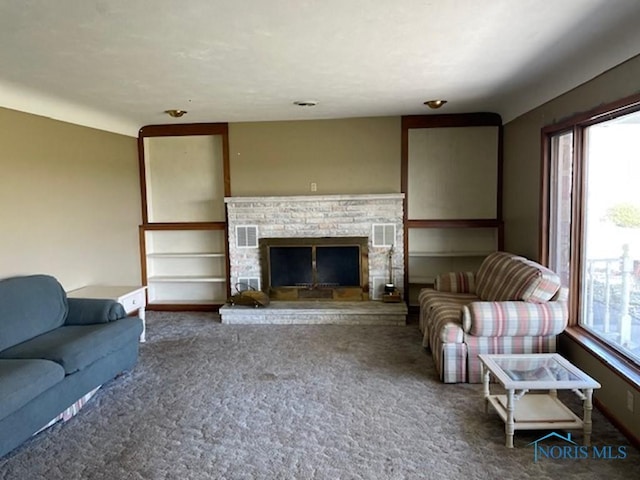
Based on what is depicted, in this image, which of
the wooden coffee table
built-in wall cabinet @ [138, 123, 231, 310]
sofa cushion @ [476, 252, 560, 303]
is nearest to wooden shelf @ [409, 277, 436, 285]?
sofa cushion @ [476, 252, 560, 303]

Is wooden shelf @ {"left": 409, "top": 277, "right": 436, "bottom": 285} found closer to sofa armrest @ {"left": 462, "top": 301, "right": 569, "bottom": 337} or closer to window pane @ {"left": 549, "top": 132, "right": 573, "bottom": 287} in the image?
window pane @ {"left": 549, "top": 132, "right": 573, "bottom": 287}

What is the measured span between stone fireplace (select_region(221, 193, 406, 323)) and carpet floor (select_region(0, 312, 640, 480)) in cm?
129

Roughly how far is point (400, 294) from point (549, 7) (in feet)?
11.7

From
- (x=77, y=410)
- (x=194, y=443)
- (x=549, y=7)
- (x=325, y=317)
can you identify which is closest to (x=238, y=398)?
(x=194, y=443)

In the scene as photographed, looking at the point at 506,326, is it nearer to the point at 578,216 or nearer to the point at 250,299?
the point at 578,216

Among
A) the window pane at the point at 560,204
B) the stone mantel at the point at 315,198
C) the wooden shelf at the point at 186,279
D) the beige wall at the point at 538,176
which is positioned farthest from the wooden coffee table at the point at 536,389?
the wooden shelf at the point at 186,279

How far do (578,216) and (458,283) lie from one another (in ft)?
4.97

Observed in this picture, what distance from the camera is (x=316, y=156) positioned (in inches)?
214

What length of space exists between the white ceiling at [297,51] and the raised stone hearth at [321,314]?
2.29m

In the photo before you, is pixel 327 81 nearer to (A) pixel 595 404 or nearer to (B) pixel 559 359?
(B) pixel 559 359

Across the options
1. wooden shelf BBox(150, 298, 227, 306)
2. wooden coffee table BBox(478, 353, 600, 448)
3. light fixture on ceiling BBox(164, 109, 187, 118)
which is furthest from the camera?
wooden shelf BBox(150, 298, 227, 306)

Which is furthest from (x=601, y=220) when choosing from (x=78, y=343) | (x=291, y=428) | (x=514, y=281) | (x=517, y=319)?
(x=78, y=343)

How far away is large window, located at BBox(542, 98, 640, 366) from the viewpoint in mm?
2803

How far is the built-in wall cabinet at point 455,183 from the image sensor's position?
523 cm
